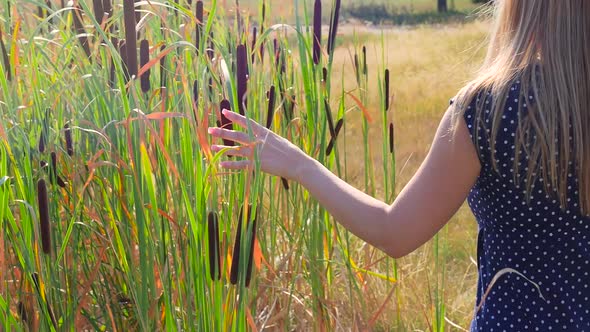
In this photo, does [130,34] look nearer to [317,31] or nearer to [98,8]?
[98,8]

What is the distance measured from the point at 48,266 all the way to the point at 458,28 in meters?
7.57

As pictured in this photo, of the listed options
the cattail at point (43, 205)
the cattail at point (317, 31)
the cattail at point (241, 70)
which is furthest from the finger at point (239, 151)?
the cattail at point (317, 31)

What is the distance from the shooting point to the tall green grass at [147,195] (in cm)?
124

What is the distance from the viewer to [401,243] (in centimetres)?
132

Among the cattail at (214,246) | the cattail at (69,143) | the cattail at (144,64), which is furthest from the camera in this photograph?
the cattail at (69,143)

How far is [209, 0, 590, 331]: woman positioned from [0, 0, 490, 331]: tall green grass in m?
0.13

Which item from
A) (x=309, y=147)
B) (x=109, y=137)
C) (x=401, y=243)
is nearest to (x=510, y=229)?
(x=401, y=243)

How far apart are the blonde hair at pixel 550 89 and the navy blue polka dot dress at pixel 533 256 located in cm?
4

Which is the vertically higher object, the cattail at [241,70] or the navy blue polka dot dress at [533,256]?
the cattail at [241,70]

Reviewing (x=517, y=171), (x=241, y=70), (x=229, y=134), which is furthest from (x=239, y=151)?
(x=517, y=171)

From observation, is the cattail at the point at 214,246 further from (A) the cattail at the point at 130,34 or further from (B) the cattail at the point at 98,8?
(B) the cattail at the point at 98,8

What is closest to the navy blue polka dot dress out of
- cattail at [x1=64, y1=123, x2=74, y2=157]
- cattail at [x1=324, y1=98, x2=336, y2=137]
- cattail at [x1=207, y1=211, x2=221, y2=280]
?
cattail at [x1=324, y1=98, x2=336, y2=137]

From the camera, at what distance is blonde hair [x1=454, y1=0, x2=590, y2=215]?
49.3 inches

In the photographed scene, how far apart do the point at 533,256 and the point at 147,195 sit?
0.61m
